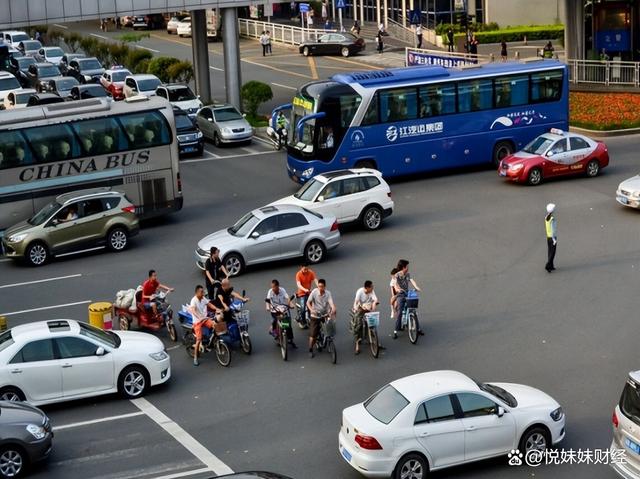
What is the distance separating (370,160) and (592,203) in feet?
22.9

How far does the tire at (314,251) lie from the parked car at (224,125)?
52.6 feet

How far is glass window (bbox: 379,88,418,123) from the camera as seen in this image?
34.9 metres

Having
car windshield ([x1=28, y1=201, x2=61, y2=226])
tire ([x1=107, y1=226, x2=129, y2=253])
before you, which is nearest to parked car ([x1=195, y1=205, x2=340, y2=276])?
tire ([x1=107, y1=226, x2=129, y2=253])

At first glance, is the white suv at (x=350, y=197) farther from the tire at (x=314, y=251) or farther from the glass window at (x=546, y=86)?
the glass window at (x=546, y=86)

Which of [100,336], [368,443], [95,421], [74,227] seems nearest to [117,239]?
[74,227]

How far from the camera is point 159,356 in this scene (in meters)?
20.2

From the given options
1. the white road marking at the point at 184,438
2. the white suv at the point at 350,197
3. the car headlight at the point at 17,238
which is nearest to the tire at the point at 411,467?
the white road marking at the point at 184,438

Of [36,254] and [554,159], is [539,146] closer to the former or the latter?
[554,159]

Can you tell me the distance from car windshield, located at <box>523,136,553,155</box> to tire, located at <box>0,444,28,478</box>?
68.2 ft

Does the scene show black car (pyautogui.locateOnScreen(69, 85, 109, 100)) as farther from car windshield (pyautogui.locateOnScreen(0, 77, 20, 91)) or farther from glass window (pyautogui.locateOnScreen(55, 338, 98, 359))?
glass window (pyautogui.locateOnScreen(55, 338, 98, 359))

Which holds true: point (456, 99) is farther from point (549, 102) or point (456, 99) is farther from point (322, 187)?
point (322, 187)

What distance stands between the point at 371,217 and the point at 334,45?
38077 millimetres

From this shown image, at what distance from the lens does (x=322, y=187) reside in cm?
2952

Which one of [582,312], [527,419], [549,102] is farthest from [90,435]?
[549,102]
